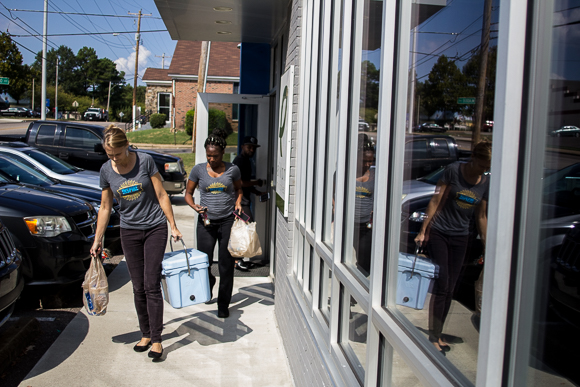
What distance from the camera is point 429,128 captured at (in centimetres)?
187

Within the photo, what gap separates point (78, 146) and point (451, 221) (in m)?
12.9

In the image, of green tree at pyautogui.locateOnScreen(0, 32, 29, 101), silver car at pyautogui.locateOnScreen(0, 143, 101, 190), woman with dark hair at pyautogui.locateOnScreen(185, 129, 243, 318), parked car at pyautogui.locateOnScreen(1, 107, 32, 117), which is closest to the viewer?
woman with dark hair at pyautogui.locateOnScreen(185, 129, 243, 318)

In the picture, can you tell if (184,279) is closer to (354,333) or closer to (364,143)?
(354,333)

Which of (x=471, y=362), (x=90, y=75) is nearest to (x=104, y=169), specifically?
(x=471, y=362)

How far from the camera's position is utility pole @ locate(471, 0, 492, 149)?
1.48m

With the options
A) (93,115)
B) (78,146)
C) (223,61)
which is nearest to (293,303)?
(78,146)

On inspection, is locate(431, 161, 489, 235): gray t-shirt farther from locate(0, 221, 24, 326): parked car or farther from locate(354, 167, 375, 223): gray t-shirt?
locate(0, 221, 24, 326): parked car

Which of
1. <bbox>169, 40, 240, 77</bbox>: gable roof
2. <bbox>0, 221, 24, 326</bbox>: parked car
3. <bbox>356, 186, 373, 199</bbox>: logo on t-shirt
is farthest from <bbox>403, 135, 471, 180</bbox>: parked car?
<bbox>169, 40, 240, 77</bbox>: gable roof

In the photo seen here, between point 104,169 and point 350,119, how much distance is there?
2449mm

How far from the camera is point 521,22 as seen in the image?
49.4 inches

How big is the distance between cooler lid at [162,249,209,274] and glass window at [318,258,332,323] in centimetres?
141

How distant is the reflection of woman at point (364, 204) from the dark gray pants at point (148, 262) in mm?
2242

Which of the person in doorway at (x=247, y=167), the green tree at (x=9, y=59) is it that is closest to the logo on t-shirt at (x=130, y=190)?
the person in doorway at (x=247, y=167)

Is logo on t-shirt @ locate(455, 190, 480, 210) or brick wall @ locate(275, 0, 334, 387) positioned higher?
logo on t-shirt @ locate(455, 190, 480, 210)
